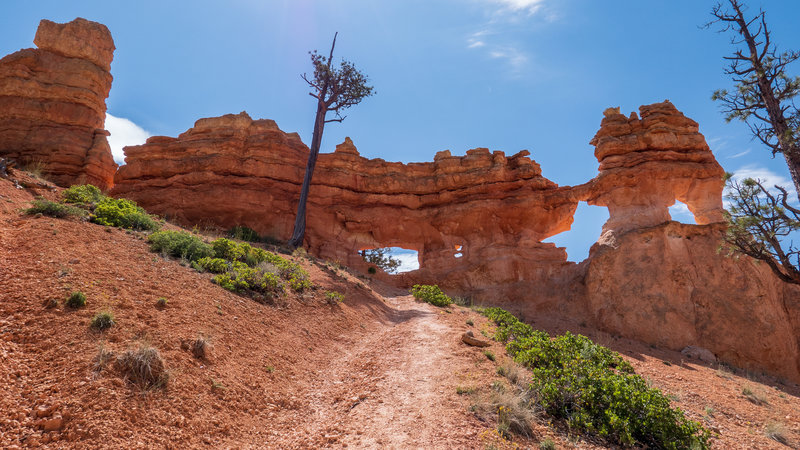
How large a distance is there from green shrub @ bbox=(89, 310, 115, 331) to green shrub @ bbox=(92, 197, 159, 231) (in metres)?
6.12

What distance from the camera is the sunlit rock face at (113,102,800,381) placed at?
50.9 ft

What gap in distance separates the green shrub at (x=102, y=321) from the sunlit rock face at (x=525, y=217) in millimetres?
17357

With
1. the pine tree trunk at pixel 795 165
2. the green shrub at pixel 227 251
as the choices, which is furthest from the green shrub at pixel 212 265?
the pine tree trunk at pixel 795 165

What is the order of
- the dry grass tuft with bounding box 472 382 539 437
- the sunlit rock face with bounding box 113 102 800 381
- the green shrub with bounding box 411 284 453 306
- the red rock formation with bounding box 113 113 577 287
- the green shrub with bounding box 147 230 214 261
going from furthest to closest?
the red rock formation with bounding box 113 113 577 287 < the sunlit rock face with bounding box 113 102 800 381 < the green shrub with bounding box 411 284 453 306 < the green shrub with bounding box 147 230 214 261 < the dry grass tuft with bounding box 472 382 539 437

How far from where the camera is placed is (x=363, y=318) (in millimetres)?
11523

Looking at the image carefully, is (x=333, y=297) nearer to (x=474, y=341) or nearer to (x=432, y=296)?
(x=474, y=341)

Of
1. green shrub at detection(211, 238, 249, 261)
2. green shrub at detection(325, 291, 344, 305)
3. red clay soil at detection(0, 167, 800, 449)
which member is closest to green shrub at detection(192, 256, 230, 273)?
red clay soil at detection(0, 167, 800, 449)

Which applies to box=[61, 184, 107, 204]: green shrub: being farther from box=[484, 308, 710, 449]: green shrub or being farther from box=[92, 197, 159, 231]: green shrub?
box=[484, 308, 710, 449]: green shrub

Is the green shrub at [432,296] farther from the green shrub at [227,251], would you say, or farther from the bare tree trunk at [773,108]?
the bare tree trunk at [773,108]

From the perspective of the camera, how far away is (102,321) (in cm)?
514

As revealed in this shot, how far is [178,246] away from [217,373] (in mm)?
5560

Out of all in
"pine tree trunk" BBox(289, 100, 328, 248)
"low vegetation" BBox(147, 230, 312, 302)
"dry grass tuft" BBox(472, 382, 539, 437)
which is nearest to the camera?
"dry grass tuft" BBox(472, 382, 539, 437)

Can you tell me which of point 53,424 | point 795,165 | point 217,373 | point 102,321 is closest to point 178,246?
point 102,321

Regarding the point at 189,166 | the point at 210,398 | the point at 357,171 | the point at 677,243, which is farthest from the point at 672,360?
the point at 189,166
